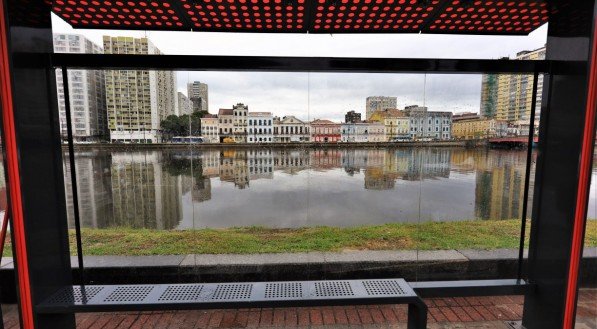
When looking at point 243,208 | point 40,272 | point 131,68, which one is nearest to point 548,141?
point 131,68

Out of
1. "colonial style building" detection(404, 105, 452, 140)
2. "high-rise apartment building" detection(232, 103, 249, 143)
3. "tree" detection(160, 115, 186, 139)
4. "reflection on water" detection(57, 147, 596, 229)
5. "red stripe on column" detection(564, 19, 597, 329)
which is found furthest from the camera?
"reflection on water" detection(57, 147, 596, 229)

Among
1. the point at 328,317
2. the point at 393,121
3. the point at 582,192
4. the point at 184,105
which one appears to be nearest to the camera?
the point at 582,192

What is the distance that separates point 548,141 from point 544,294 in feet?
3.87

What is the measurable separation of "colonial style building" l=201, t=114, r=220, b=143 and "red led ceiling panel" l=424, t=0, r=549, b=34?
3820 mm

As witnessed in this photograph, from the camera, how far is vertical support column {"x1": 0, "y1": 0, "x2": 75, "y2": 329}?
1.66m

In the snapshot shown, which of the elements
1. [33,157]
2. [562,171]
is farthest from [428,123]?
[33,157]

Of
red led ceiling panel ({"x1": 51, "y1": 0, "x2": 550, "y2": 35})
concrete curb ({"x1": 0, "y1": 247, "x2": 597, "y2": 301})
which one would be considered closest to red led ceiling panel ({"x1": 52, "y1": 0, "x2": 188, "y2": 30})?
red led ceiling panel ({"x1": 51, "y1": 0, "x2": 550, "y2": 35})

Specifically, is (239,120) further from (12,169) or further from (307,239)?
(12,169)

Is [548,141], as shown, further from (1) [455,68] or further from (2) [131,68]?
(2) [131,68]

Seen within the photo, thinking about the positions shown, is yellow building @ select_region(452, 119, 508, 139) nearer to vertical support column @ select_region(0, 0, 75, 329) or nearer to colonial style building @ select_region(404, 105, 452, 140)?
colonial style building @ select_region(404, 105, 452, 140)

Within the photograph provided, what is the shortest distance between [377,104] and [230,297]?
499 cm

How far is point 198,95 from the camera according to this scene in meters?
4.45

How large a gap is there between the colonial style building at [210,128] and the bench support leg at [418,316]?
167 inches

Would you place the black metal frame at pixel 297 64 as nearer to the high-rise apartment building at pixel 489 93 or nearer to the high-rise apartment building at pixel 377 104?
the high-rise apartment building at pixel 489 93
